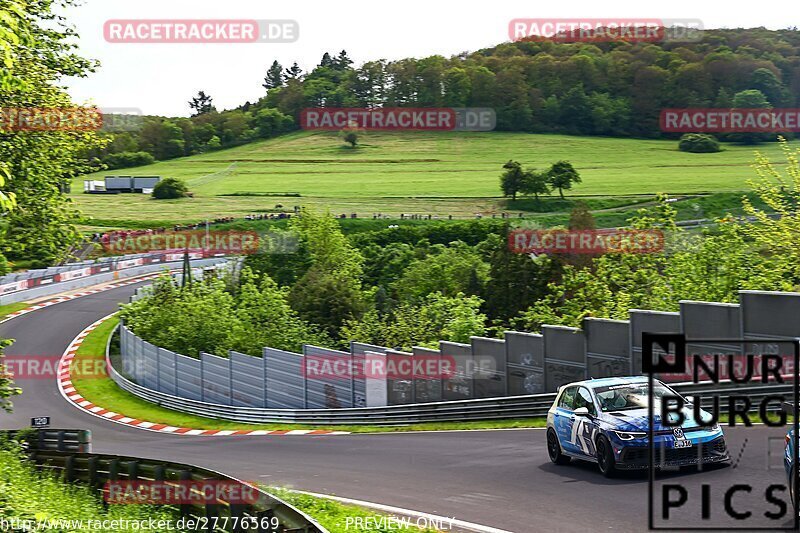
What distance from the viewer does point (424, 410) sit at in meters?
27.6

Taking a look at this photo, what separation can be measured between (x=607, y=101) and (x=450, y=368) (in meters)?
130

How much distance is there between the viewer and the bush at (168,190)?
139 meters

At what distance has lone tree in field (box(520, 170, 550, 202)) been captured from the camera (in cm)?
12231

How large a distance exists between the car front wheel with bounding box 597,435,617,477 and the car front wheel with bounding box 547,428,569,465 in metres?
1.37

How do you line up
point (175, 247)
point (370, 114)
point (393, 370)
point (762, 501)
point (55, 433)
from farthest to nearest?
point (370, 114)
point (175, 247)
point (393, 370)
point (55, 433)
point (762, 501)

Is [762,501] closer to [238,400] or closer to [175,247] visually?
[238,400]

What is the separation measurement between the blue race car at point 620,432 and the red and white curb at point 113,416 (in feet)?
45.9

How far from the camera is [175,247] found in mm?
108438

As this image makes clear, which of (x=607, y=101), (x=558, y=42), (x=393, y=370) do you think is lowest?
(x=393, y=370)

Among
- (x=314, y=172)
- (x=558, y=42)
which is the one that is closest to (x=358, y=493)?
(x=314, y=172)

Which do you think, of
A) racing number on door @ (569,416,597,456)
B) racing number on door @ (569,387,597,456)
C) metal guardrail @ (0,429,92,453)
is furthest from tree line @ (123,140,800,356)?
metal guardrail @ (0,429,92,453)

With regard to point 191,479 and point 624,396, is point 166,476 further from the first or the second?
point 624,396

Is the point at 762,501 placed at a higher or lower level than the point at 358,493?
higher

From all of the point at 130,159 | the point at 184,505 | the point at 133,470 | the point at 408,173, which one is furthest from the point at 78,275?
the point at 130,159
